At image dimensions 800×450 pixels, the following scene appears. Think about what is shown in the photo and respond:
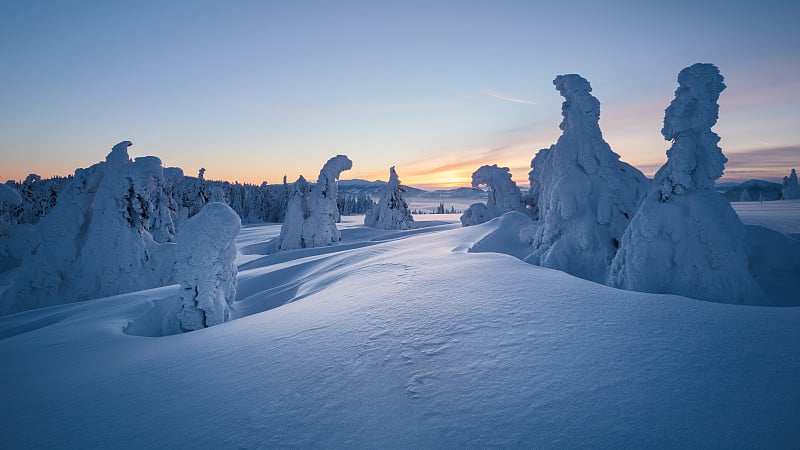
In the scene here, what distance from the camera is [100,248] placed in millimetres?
10773

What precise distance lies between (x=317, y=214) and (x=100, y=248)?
11.7m

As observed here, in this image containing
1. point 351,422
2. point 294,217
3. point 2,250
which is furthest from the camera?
point 294,217

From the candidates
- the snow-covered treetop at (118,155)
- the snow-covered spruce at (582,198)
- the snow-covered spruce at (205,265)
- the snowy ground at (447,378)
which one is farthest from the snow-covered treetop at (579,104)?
the snow-covered treetop at (118,155)

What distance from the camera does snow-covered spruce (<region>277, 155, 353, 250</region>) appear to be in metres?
21.2

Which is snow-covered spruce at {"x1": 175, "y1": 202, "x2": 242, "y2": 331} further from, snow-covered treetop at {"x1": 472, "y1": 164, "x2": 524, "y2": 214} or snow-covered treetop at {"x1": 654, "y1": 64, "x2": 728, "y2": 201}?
snow-covered treetop at {"x1": 472, "y1": 164, "x2": 524, "y2": 214}

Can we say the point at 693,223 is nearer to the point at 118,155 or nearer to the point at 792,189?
the point at 118,155

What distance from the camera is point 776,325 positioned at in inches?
102

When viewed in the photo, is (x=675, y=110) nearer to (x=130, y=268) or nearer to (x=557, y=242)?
(x=557, y=242)

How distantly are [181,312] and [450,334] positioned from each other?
5.14 m

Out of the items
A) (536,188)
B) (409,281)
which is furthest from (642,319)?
(536,188)

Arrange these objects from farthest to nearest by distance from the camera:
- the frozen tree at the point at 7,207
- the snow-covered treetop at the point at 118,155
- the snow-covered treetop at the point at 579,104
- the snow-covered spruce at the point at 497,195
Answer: the snow-covered spruce at the point at 497,195 → the frozen tree at the point at 7,207 → the snow-covered treetop at the point at 118,155 → the snow-covered treetop at the point at 579,104

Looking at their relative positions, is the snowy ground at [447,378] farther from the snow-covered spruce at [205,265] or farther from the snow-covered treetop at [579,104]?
the snow-covered treetop at [579,104]

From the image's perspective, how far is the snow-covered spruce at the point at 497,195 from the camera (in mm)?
23634

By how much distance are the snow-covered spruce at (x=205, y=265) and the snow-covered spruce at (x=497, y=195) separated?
A: 1950 cm
